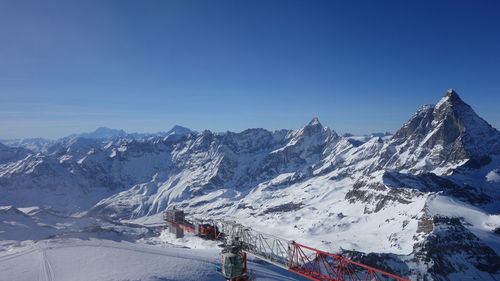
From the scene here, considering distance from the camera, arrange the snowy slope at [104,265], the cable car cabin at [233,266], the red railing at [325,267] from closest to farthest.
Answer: the cable car cabin at [233,266]
the red railing at [325,267]
the snowy slope at [104,265]

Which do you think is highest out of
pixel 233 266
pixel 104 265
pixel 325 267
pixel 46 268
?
pixel 233 266

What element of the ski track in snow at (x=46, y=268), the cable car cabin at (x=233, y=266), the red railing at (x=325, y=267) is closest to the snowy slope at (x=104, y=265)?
the ski track in snow at (x=46, y=268)

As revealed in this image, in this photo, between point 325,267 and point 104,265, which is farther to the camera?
point 104,265

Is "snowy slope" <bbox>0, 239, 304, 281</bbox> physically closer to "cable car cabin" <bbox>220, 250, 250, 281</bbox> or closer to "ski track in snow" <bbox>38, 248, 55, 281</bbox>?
"ski track in snow" <bbox>38, 248, 55, 281</bbox>

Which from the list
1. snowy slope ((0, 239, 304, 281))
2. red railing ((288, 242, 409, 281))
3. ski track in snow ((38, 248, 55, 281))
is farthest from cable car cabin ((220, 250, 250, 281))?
ski track in snow ((38, 248, 55, 281))

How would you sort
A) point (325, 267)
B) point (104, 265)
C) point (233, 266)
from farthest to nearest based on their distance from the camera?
point (104, 265)
point (325, 267)
point (233, 266)

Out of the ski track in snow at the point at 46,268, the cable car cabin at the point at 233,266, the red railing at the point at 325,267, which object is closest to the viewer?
the cable car cabin at the point at 233,266

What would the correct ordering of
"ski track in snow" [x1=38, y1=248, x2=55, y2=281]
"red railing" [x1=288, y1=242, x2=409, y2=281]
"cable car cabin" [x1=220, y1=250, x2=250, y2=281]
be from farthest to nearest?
"ski track in snow" [x1=38, y1=248, x2=55, y2=281]
"red railing" [x1=288, y1=242, x2=409, y2=281]
"cable car cabin" [x1=220, y1=250, x2=250, y2=281]

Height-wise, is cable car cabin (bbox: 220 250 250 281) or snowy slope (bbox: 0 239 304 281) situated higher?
cable car cabin (bbox: 220 250 250 281)

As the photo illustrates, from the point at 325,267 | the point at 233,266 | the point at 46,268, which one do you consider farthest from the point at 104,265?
the point at 325,267

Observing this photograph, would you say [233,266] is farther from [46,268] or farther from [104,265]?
[46,268]

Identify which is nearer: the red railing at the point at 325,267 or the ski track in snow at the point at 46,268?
the red railing at the point at 325,267

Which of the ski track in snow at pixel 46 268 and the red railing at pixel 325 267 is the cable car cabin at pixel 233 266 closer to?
the red railing at pixel 325 267

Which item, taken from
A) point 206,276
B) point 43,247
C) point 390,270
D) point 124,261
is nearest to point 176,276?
point 206,276
